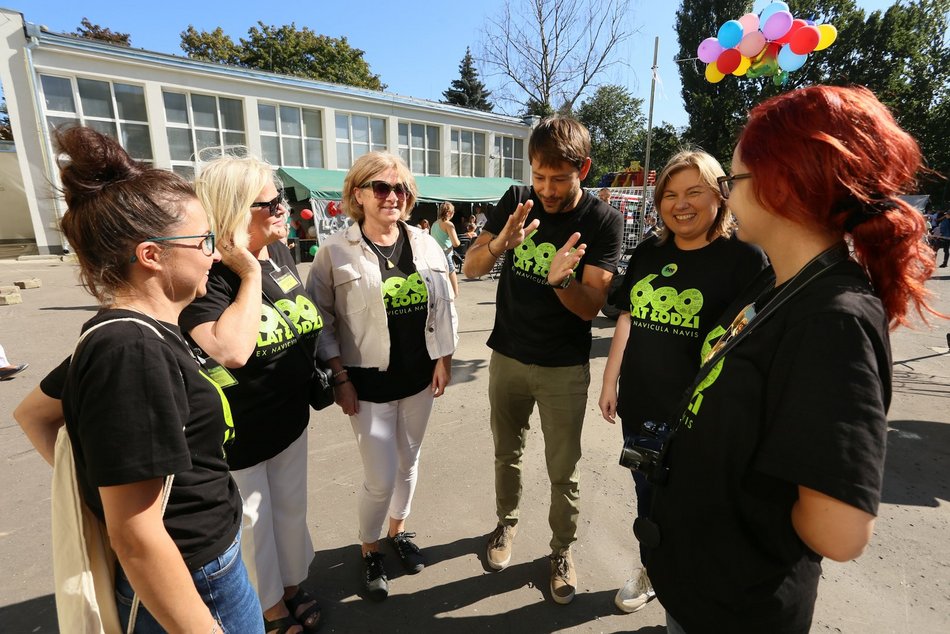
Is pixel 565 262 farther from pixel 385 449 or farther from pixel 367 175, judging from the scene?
pixel 385 449

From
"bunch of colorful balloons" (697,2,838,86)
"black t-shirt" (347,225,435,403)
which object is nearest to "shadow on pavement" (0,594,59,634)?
"black t-shirt" (347,225,435,403)

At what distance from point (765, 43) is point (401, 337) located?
3.97 m

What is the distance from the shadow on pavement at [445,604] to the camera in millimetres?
2217

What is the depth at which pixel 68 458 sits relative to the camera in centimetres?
111

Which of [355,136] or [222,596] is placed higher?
[355,136]

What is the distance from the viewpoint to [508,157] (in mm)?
25172

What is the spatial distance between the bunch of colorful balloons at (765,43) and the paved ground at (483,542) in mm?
3257

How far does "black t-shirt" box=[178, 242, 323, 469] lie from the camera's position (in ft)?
5.99

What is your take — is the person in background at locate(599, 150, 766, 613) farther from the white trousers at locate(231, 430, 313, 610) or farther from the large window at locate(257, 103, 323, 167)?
the large window at locate(257, 103, 323, 167)

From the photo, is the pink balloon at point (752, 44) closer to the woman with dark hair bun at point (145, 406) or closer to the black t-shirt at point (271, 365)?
the black t-shirt at point (271, 365)

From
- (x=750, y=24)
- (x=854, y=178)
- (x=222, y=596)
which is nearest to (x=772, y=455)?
(x=854, y=178)

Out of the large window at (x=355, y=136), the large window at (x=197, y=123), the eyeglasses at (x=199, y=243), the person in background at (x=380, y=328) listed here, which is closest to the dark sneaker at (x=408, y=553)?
the person in background at (x=380, y=328)

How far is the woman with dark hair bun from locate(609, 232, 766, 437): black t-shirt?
65.5 inches

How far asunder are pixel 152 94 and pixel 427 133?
10402 millimetres
